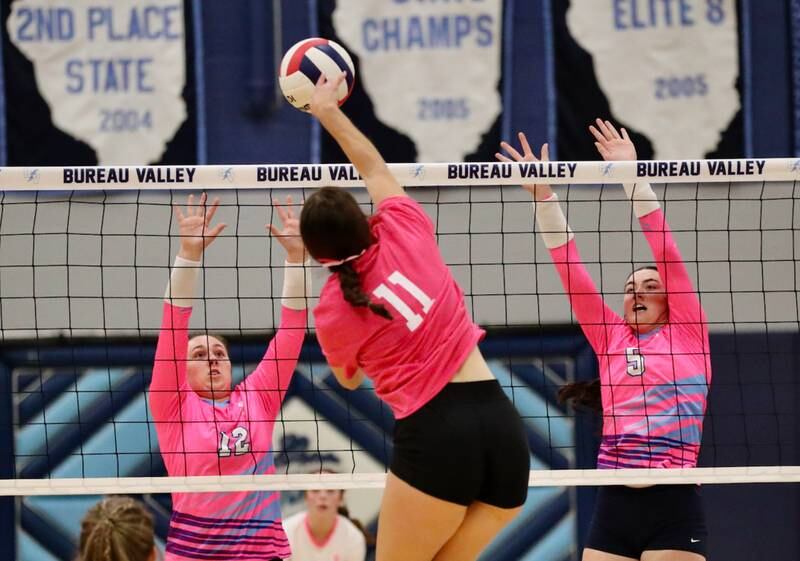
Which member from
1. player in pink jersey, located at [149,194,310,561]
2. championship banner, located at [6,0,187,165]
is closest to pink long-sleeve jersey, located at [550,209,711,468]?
player in pink jersey, located at [149,194,310,561]

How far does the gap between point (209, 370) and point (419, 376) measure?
1.93 metres

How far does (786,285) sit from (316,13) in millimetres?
3862

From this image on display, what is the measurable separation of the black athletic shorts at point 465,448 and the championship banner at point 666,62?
5.04 m

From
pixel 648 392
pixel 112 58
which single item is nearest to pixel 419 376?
pixel 648 392

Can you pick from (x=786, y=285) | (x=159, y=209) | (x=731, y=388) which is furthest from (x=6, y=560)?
(x=786, y=285)

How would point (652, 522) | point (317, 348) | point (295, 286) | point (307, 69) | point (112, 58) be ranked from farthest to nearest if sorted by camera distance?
1. point (112, 58)
2. point (317, 348)
3. point (652, 522)
4. point (295, 286)
5. point (307, 69)

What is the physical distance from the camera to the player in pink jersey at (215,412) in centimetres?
492

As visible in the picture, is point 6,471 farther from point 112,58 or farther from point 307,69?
point 307,69

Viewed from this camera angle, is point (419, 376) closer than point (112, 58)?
Yes

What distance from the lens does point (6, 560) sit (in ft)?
26.5

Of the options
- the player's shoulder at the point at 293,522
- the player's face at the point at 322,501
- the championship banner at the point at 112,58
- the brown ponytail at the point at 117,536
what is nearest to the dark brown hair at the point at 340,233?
the brown ponytail at the point at 117,536

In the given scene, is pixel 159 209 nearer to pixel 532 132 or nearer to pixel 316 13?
pixel 316 13

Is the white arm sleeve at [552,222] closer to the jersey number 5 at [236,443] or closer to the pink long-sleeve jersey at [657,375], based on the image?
the pink long-sleeve jersey at [657,375]

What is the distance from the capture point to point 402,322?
354 centimetres
